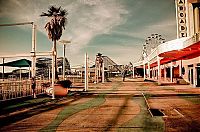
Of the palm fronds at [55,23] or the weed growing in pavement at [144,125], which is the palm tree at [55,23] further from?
the weed growing in pavement at [144,125]

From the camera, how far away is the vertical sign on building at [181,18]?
4247 cm

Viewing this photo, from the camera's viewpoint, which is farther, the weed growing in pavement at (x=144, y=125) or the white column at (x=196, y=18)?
the white column at (x=196, y=18)

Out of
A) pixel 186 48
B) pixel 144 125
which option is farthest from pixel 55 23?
pixel 144 125

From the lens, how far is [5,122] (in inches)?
334

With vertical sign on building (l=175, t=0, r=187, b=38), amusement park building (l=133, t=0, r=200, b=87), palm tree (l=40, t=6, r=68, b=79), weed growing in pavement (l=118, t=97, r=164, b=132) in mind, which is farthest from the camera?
vertical sign on building (l=175, t=0, r=187, b=38)

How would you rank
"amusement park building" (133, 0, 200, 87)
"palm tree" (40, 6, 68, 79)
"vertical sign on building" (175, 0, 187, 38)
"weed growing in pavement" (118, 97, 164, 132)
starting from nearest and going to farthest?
1. "weed growing in pavement" (118, 97, 164, 132)
2. "amusement park building" (133, 0, 200, 87)
3. "palm tree" (40, 6, 68, 79)
4. "vertical sign on building" (175, 0, 187, 38)

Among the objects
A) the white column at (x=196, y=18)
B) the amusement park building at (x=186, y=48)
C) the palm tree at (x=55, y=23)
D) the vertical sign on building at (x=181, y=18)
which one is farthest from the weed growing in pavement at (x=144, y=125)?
the vertical sign on building at (x=181, y=18)

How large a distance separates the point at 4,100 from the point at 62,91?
6.06m

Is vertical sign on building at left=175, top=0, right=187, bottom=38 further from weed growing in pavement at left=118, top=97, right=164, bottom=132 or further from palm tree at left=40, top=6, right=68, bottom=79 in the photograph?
weed growing in pavement at left=118, top=97, right=164, bottom=132

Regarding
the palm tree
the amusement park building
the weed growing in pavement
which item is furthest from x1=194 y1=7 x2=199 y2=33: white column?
the weed growing in pavement

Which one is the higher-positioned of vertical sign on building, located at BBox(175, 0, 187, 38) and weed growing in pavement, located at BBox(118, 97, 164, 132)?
vertical sign on building, located at BBox(175, 0, 187, 38)

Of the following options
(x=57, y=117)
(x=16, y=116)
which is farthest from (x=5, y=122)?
(x=57, y=117)

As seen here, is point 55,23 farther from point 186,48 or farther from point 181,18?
point 181,18

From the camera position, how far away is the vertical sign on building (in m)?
42.5
